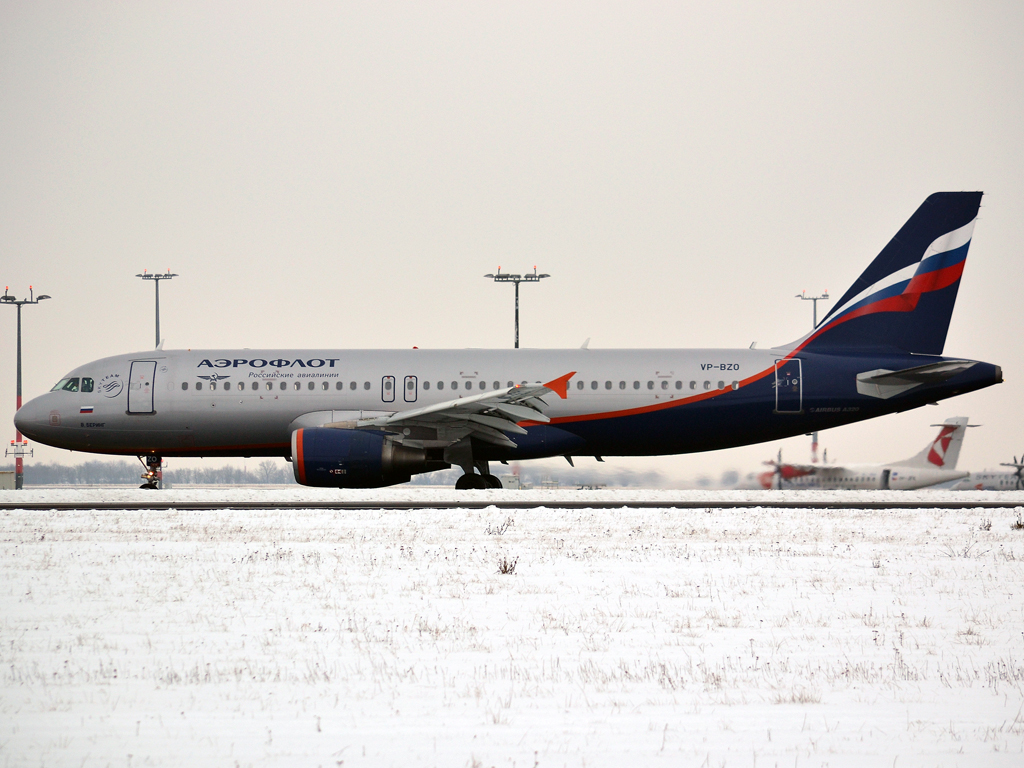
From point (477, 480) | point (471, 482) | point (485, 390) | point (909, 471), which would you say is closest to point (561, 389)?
point (485, 390)

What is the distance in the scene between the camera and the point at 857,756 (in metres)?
5.08

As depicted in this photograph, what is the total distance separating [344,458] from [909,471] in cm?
3241

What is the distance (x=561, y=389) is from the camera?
24.8 meters

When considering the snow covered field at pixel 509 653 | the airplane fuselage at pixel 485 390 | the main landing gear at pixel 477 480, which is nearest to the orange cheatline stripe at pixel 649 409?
the airplane fuselage at pixel 485 390

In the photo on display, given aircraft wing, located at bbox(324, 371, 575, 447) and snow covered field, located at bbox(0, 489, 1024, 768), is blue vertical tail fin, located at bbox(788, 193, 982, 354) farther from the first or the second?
snow covered field, located at bbox(0, 489, 1024, 768)

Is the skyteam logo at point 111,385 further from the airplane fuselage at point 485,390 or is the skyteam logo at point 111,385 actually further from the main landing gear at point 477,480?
the main landing gear at point 477,480

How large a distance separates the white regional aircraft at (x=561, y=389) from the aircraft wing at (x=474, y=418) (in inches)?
2.3

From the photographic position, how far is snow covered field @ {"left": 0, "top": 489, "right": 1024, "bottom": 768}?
5.24 meters

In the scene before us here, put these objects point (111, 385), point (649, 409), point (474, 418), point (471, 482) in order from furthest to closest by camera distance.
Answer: point (111, 385), point (471, 482), point (649, 409), point (474, 418)

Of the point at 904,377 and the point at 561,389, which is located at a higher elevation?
the point at 904,377

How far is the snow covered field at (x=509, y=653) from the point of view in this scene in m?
5.24

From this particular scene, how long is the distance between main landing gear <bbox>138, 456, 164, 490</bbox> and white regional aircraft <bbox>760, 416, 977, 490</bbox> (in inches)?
1069

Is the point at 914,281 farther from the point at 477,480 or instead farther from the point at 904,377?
the point at 477,480

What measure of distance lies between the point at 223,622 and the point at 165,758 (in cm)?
348
